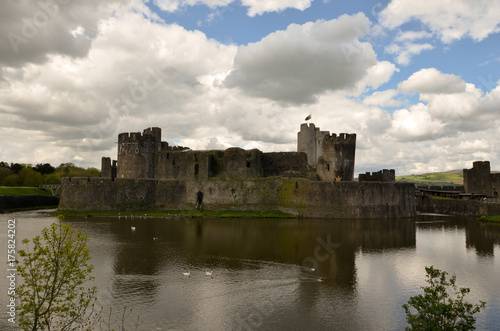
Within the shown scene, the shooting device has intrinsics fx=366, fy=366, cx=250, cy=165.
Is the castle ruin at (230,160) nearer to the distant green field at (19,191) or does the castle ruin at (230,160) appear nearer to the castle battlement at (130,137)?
the castle battlement at (130,137)

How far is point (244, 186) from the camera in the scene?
3953cm

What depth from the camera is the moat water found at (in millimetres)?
10492

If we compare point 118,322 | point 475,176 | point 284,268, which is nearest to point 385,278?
point 284,268

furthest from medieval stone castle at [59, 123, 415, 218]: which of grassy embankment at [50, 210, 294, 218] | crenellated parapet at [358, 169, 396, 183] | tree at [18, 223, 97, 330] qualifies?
tree at [18, 223, 97, 330]

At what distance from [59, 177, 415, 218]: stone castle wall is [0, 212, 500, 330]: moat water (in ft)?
29.7

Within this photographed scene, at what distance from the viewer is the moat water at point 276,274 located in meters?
10.5

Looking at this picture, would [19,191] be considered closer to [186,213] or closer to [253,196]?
[186,213]

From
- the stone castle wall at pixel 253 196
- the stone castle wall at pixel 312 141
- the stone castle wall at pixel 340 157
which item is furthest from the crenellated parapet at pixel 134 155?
the stone castle wall at pixel 340 157

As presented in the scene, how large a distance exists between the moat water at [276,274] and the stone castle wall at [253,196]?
9.04 meters

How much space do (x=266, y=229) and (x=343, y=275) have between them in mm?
13136

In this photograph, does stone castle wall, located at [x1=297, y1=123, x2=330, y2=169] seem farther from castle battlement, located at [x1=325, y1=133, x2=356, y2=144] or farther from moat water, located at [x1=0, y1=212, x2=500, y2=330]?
moat water, located at [x1=0, y1=212, x2=500, y2=330]

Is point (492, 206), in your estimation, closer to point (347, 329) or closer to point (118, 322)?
point (347, 329)

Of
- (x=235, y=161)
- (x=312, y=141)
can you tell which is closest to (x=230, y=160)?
(x=235, y=161)

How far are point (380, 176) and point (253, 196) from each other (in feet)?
60.9
